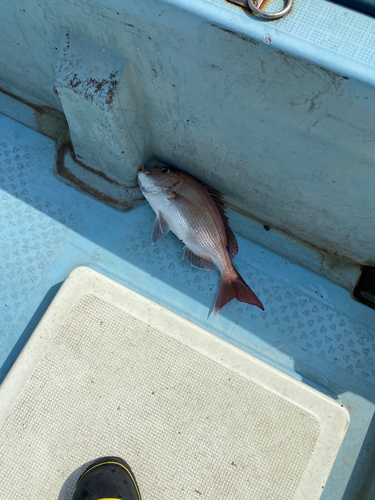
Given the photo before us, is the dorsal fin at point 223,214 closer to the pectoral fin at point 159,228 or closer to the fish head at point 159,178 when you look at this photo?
the fish head at point 159,178

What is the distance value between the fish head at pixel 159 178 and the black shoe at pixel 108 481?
1.36 metres

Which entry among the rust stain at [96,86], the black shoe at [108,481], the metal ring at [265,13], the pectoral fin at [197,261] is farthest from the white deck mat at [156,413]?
the metal ring at [265,13]

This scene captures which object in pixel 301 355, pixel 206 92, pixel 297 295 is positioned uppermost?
pixel 206 92

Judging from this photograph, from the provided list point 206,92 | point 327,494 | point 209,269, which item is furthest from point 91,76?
point 327,494

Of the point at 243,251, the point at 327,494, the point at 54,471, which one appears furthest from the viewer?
the point at 243,251

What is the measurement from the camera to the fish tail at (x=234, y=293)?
1962 millimetres

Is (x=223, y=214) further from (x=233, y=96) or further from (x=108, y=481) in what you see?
(x=108, y=481)

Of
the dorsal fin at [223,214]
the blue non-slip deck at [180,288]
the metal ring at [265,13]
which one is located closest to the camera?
the metal ring at [265,13]

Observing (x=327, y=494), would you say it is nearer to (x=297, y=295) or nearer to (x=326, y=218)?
(x=297, y=295)

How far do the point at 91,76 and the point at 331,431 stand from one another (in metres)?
1.94

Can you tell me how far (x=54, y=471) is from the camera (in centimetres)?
160

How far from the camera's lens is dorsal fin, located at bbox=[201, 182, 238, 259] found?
208 cm

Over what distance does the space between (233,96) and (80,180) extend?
3.89 ft

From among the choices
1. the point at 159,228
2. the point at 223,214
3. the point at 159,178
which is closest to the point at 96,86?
the point at 159,178
